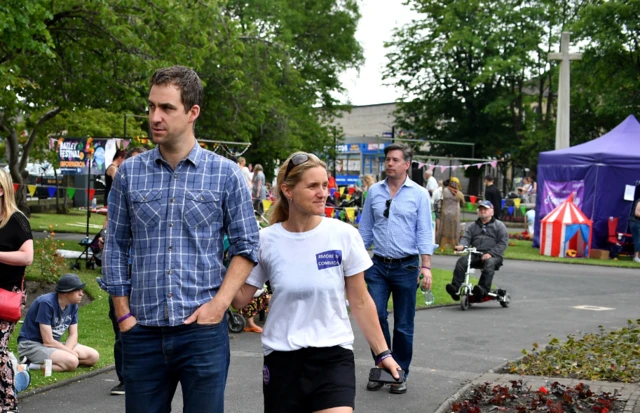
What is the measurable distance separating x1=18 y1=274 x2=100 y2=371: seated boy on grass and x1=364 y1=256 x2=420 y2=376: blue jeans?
2642 mm

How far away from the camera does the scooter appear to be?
1352 cm

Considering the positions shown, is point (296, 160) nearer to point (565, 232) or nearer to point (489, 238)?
point (489, 238)

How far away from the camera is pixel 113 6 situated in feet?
58.7

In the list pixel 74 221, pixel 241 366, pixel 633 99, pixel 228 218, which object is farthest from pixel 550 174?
pixel 228 218

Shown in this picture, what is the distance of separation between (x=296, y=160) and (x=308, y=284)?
2.01 ft

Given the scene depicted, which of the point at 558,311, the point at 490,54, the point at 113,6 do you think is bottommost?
the point at 558,311

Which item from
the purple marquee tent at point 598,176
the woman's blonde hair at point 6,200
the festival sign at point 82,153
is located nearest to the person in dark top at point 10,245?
the woman's blonde hair at point 6,200

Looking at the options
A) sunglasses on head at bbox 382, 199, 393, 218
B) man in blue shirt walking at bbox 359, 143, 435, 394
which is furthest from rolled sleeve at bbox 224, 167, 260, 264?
sunglasses on head at bbox 382, 199, 393, 218

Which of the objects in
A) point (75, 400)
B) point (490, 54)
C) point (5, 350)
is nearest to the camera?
point (5, 350)

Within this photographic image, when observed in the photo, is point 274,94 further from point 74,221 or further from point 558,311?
point 558,311

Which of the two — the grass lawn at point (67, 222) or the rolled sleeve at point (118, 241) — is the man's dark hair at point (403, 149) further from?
the grass lawn at point (67, 222)

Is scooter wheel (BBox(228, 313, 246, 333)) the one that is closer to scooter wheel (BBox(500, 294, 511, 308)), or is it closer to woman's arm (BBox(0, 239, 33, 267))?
scooter wheel (BBox(500, 294, 511, 308))

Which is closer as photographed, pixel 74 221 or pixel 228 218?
pixel 228 218

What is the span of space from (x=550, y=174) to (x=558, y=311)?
1309 cm
